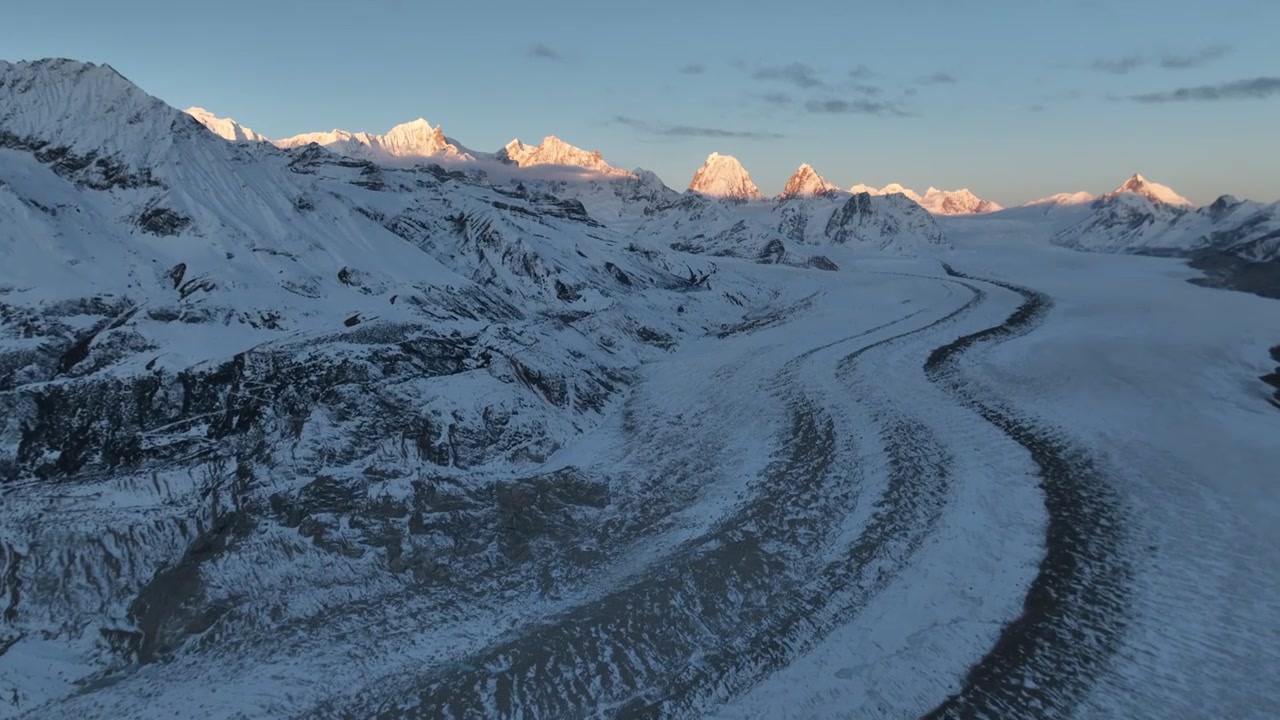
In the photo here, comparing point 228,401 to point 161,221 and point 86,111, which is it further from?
point 86,111

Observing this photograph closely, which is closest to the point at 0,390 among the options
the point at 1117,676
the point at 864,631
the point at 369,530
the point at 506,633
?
the point at 369,530

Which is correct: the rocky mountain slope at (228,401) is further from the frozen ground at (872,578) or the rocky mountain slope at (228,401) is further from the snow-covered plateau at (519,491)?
the frozen ground at (872,578)

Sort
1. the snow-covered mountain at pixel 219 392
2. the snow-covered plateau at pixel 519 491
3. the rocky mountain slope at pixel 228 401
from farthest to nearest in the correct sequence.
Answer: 1. the rocky mountain slope at pixel 228 401
2. the snow-covered mountain at pixel 219 392
3. the snow-covered plateau at pixel 519 491

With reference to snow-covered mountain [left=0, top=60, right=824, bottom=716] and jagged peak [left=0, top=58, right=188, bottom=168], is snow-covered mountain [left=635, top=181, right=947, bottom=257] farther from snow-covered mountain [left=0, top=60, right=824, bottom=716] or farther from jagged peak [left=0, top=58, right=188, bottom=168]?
jagged peak [left=0, top=58, right=188, bottom=168]

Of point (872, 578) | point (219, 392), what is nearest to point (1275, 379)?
point (872, 578)

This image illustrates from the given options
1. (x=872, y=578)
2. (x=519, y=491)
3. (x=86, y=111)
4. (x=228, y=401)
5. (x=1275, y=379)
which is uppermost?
(x=86, y=111)

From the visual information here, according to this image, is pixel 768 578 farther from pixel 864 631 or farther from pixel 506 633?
pixel 506 633

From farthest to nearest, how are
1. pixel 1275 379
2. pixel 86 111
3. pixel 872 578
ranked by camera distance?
pixel 1275 379
pixel 86 111
pixel 872 578

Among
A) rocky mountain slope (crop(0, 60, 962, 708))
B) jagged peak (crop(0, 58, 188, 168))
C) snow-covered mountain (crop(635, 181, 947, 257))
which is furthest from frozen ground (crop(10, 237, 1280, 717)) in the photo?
snow-covered mountain (crop(635, 181, 947, 257))

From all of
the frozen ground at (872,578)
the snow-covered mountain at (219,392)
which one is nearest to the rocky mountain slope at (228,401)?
the snow-covered mountain at (219,392)

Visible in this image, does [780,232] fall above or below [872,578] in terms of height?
above
